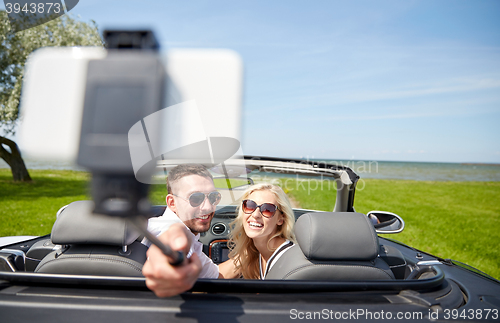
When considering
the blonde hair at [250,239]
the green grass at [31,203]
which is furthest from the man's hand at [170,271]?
the green grass at [31,203]

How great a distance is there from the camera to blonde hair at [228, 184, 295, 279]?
250 cm

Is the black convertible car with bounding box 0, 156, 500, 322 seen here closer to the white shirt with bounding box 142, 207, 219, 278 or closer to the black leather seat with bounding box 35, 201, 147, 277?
the black leather seat with bounding box 35, 201, 147, 277

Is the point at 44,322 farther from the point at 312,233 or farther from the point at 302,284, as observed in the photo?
the point at 312,233

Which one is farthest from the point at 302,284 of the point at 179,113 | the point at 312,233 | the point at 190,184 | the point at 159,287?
the point at 179,113

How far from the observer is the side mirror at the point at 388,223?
9.88 feet

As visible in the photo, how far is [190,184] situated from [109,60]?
1.72 metres

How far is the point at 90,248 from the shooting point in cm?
175

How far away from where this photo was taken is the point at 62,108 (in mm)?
465

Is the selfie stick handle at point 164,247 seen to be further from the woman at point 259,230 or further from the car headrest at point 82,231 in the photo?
the woman at point 259,230

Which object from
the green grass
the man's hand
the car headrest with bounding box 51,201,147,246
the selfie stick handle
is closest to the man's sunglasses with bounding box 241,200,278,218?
the car headrest with bounding box 51,201,147,246

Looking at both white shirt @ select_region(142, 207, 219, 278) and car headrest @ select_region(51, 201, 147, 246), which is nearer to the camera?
car headrest @ select_region(51, 201, 147, 246)

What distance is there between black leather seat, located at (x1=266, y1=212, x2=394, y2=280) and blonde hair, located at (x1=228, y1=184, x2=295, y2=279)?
75 centimetres

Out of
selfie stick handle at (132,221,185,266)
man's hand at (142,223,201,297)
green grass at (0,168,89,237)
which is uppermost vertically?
selfie stick handle at (132,221,185,266)

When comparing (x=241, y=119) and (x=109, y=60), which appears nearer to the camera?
(x=109, y=60)
